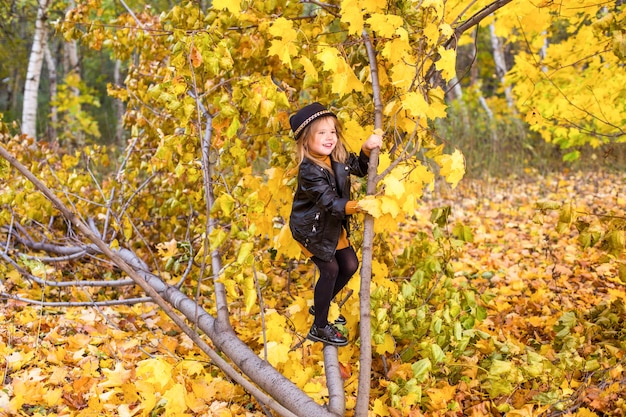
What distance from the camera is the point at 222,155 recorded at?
278 centimetres

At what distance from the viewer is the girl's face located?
219cm

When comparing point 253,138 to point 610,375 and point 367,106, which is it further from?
point 610,375

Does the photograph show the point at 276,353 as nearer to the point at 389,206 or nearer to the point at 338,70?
the point at 389,206

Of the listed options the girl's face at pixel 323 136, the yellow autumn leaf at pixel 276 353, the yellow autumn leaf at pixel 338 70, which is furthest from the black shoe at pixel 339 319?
the yellow autumn leaf at pixel 338 70

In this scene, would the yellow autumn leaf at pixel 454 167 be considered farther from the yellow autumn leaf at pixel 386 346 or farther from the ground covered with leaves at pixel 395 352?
the yellow autumn leaf at pixel 386 346

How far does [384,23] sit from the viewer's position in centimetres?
191

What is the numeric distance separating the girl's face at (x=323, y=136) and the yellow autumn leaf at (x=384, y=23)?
0.46 m

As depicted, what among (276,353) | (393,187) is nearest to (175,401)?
(276,353)

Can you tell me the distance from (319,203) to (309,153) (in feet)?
0.90

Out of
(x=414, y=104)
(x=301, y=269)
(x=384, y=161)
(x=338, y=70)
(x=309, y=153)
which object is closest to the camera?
(x=414, y=104)

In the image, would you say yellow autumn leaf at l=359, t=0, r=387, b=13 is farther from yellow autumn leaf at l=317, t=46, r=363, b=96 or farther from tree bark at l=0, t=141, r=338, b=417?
tree bark at l=0, t=141, r=338, b=417

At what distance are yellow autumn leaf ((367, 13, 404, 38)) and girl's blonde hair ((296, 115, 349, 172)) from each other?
455 mm

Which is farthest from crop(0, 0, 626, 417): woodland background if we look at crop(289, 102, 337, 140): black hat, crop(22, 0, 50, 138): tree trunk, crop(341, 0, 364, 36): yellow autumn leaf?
crop(22, 0, 50, 138): tree trunk

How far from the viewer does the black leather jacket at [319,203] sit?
2152mm
